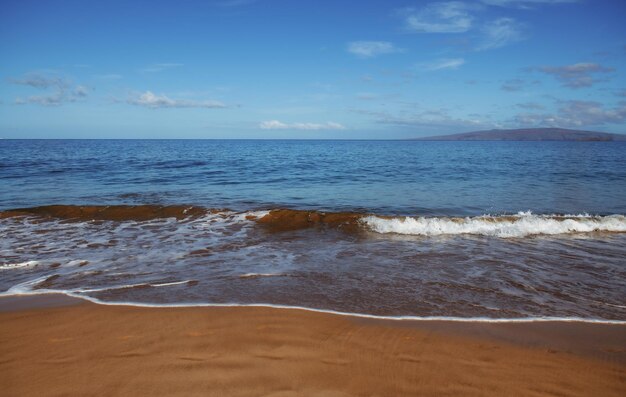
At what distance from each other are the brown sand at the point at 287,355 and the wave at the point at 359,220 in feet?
19.7

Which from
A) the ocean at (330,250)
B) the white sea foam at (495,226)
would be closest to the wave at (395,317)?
the ocean at (330,250)

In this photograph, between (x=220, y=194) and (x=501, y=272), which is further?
(x=220, y=194)

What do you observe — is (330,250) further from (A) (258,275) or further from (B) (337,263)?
(A) (258,275)

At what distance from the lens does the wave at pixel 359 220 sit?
10.4 metres

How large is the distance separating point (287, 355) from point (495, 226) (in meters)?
9.03

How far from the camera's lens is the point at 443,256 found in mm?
7809

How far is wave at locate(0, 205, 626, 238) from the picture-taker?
34.2 feet

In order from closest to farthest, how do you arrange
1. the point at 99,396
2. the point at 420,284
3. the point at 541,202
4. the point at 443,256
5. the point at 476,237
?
the point at 99,396 < the point at 420,284 < the point at 443,256 < the point at 476,237 < the point at 541,202

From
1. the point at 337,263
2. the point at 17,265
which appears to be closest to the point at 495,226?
the point at 337,263

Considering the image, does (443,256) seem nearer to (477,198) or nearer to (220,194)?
(477,198)

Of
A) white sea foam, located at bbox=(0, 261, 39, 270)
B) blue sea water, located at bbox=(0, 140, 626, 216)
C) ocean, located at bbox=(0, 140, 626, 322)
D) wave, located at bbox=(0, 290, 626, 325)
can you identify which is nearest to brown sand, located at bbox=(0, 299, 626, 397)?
wave, located at bbox=(0, 290, 626, 325)

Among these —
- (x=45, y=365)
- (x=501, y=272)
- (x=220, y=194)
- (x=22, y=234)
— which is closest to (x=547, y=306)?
(x=501, y=272)

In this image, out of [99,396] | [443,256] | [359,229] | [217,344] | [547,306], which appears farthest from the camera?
[359,229]

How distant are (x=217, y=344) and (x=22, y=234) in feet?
29.8
